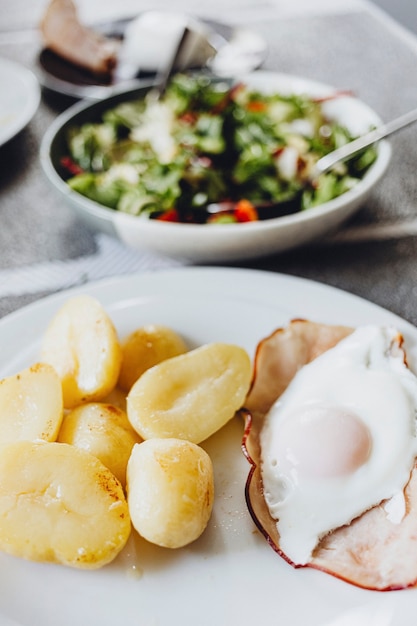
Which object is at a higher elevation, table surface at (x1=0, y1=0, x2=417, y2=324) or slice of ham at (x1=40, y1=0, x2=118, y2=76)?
slice of ham at (x1=40, y1=0, x2=118, y2=76)

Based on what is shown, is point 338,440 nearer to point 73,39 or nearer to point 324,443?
point 324,443

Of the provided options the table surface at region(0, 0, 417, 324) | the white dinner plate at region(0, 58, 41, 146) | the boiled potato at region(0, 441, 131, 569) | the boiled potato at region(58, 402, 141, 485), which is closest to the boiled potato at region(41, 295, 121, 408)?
the boiled potato at region(58, 402, 141, 485)

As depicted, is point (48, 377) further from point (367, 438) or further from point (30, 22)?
point (30, 22)

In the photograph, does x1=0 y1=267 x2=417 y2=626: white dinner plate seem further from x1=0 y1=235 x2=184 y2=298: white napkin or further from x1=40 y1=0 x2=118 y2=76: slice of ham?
x1=40 y1=0 x2=118 y2=76: slice of ham

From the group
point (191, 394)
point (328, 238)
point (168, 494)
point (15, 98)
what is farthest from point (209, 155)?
point (168, 494)

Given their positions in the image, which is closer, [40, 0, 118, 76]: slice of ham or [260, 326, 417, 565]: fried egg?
[260, 326, 417, 565]: fried egg

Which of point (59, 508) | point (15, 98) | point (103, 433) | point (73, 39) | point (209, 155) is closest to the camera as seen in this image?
point (59, 508)

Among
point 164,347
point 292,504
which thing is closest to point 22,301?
point 164,347

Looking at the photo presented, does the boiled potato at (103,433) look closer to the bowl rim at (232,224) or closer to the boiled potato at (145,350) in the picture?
the boiled potato at (145,350)
